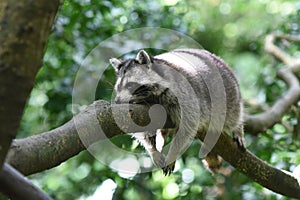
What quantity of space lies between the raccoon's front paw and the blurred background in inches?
24.4

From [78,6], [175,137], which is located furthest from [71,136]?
[78,6]

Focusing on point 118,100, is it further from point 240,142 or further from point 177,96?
point 240,142

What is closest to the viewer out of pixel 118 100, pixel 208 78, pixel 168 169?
pixel 118 100

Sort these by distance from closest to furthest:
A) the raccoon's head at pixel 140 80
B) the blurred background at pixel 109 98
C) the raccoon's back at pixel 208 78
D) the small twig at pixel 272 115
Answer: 1. the raccoon's head at pixel 140 80
2. the raccoon's back at pixel 208 78
3. the blurred background at pixel 109 98
4. the small twig at pixel 272 115

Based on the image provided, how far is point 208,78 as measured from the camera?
3.89 meters

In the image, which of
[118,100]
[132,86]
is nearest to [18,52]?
[118,100]

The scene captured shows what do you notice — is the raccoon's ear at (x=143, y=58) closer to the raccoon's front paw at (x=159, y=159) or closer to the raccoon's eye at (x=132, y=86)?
the raccoon's eye at (x=132, y=86)

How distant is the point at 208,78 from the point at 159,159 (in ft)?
2.43

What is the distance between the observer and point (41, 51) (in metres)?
1.46

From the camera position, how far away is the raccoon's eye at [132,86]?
3.42m

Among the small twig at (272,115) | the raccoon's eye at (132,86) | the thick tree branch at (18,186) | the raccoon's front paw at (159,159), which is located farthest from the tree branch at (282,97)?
the thick tree branch at (18,186)

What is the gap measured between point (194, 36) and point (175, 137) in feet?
6.86

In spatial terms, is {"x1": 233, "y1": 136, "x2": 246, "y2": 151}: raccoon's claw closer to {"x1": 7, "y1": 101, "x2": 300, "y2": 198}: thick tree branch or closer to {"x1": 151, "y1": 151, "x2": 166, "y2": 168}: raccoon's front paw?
{"x1": 151, "y1": 151, "x2": 166, "y2": 168}: raccoon's front paw

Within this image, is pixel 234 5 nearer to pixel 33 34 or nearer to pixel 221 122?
pixel 221 122
